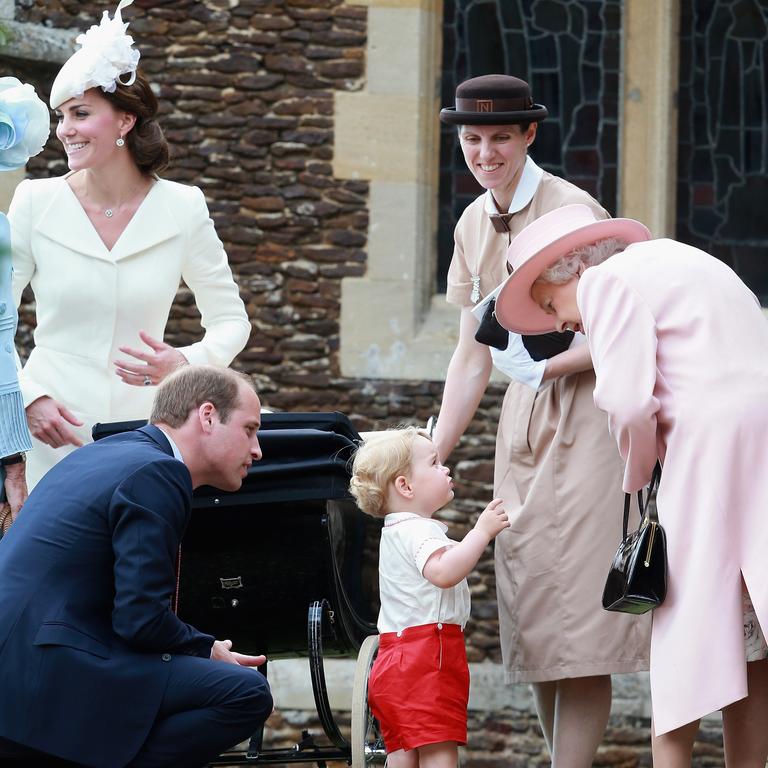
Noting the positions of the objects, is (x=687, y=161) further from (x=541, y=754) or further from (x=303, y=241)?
(x=541, y=754)

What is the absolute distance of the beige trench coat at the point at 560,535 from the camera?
4523 mm

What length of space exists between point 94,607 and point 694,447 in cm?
143

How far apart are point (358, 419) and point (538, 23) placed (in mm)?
2282

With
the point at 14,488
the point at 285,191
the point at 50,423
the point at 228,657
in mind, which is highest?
the point at 285,191

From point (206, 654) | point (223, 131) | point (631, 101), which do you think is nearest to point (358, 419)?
point (223, 131)

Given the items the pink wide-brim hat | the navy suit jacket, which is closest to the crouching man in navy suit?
the navy suit jacket

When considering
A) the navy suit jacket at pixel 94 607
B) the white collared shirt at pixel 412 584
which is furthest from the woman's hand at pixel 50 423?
the white collared shirt at pixel 412 584

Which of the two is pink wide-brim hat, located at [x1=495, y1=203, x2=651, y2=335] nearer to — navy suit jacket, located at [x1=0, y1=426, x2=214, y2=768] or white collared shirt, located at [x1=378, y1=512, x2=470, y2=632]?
white collared shirt, located at [x1=378, y1=512, x2=470, y2=632]

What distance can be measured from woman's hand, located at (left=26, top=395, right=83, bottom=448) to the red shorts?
A: 1062 mm

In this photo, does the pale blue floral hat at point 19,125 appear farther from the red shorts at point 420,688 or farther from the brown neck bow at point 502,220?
the red shorts at point 420,688

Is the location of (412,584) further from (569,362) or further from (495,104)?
(495,104)

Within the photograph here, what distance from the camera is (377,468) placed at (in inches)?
172

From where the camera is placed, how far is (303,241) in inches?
304

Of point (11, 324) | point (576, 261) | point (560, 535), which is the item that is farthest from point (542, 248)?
point (11, 324)
